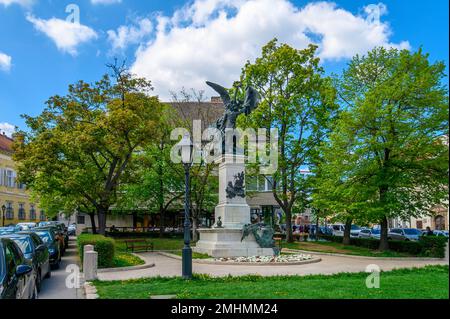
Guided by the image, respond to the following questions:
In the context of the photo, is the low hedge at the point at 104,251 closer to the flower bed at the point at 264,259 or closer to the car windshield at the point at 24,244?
the car windshield at the point at 24,244

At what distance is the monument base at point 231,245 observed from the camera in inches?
853

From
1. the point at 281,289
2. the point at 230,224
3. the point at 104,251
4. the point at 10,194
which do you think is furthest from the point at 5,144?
the point at 281,289

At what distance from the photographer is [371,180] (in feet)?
81.7

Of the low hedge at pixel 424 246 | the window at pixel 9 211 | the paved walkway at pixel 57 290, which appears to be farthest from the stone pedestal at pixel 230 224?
the window at pixel 9 211

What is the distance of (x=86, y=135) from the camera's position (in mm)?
27750

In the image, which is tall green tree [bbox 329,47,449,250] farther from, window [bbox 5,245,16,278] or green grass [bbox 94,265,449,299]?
window [bbox 5,245,16,278]

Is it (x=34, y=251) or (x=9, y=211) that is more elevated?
(x=34, y=251)

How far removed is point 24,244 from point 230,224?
38.7ft

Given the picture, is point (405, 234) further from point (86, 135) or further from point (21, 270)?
point (21, 270)

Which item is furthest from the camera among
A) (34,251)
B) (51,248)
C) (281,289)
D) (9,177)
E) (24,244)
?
(9,177)

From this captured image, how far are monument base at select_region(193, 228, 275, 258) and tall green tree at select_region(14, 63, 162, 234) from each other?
31.4ft

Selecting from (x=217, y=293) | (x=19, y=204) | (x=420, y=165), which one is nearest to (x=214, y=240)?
(x=420, y=165)

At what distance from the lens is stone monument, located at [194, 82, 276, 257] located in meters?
21.9

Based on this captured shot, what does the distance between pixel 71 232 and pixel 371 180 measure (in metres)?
49.9
